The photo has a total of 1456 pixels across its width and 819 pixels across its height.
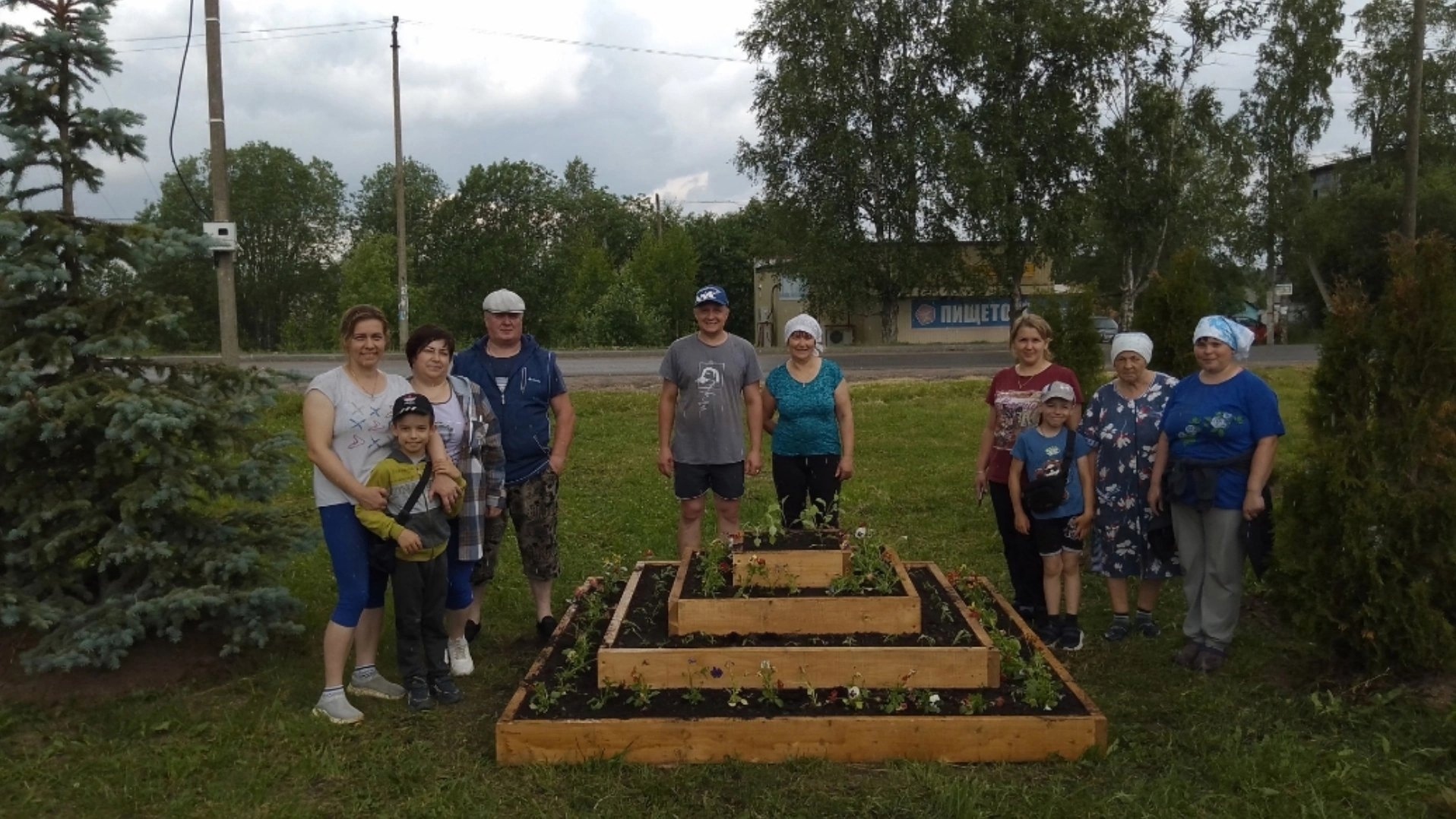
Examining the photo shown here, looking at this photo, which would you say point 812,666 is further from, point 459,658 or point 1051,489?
point 459,658

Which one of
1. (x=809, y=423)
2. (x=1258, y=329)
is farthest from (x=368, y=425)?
(x=1258, y=329)

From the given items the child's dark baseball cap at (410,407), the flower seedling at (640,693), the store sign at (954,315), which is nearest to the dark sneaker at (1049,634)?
the flower seedling at (640,693)

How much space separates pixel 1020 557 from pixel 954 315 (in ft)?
125

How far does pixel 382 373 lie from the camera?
184 inches

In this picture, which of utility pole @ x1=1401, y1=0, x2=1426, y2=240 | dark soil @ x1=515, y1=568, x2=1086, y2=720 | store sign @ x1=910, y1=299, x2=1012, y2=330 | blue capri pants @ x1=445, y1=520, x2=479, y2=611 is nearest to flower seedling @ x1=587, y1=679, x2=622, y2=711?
dark soil @ x1=515, y1=568, x2=1086, y2=720

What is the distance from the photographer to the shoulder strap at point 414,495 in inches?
170

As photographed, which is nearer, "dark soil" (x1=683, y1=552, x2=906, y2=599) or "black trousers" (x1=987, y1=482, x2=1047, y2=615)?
"dark soil" (x1=683, y1=552, x2=906, y2=599)

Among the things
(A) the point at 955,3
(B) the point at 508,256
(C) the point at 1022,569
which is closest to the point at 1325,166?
(A) the point at 955,3

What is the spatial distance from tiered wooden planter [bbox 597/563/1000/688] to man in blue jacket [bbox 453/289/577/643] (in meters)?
1.11

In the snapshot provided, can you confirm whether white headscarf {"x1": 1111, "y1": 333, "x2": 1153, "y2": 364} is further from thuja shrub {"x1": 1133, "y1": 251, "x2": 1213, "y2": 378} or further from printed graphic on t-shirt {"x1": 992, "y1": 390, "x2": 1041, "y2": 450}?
thuja shrub {"x1": 1133, "y1": 251, "x2": 1213, "y2": 378}

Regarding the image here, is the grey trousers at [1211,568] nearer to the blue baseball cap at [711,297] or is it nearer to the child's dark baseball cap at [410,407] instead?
the blue baseball cap at [711,297]

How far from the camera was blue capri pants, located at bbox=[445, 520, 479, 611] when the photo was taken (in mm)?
4770

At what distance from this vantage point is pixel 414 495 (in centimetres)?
434

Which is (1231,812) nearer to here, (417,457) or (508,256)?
(417,457)
